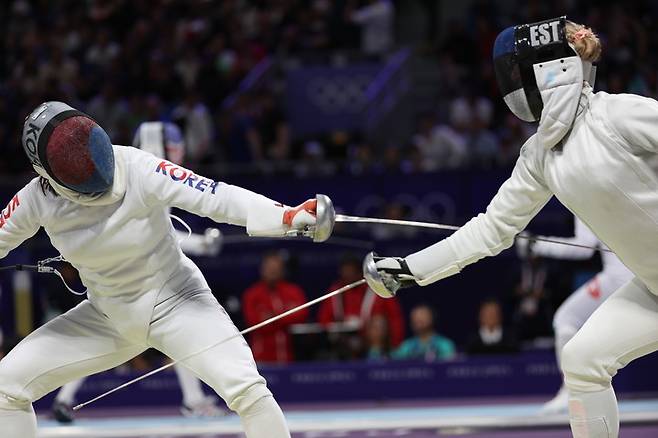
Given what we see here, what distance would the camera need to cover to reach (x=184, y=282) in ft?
12.5

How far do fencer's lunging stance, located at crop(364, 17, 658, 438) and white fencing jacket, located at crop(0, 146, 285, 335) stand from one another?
529mm

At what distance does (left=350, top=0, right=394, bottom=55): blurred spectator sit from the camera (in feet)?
37.2

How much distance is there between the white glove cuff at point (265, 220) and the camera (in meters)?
3.47

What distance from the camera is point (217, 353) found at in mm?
3586

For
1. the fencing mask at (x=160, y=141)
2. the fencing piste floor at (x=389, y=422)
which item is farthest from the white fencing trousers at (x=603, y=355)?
the fencing mask at (x=160, y=141)

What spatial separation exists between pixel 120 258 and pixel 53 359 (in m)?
0.41

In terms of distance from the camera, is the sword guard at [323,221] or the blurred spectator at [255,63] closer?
the sword guard at [323,221]

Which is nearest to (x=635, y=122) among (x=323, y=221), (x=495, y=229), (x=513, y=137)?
(x=495, y=229)

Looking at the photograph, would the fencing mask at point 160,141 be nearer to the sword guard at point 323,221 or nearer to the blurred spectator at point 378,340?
the blurred spectator at point 378,340

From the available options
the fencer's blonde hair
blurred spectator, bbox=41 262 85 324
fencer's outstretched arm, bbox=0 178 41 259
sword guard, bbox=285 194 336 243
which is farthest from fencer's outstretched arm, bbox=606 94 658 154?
blurred spectator, bbox=41 262 85 324

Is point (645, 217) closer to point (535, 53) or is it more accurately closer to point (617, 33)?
point (535, 53)

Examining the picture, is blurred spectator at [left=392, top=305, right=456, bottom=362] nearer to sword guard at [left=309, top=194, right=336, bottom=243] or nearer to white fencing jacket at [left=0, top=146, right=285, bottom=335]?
white fencing jacket at [left=0, top=146, right=285, bottom=335]

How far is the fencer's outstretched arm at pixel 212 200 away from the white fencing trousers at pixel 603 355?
100 centimetres

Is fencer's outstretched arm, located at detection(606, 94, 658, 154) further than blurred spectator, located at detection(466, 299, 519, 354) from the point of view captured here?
No
